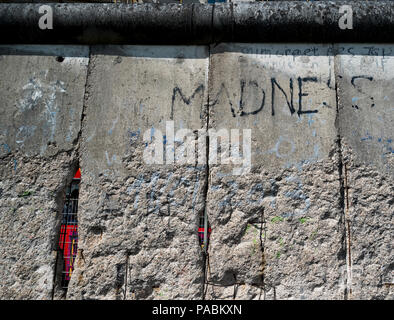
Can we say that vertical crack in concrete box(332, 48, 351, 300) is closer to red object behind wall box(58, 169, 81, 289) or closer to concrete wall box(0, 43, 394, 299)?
concrete wall box(0, 43, 394, 299)

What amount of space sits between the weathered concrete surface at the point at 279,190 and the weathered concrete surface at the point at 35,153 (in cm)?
117

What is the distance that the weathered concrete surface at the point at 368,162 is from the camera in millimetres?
2730

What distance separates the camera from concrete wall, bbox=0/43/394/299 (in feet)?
9.12

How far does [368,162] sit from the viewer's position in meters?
2.83

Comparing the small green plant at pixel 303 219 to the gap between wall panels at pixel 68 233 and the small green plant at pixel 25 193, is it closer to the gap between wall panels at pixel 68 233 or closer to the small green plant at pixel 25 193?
the gap between wall panels at pixel 68 233

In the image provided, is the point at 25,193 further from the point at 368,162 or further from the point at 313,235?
the point at 368,162

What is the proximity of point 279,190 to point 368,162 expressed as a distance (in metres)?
0.71

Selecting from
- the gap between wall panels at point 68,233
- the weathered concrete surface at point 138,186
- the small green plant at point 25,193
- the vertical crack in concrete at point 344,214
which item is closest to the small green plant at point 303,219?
the vertical crack in concrete at point 344,214

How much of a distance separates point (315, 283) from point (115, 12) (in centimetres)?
263

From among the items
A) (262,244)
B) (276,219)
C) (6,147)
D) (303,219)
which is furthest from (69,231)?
(303,219)

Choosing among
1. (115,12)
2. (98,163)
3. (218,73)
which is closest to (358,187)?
(218,73)

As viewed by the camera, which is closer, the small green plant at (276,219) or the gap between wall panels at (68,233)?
the small green plant at (276,219)

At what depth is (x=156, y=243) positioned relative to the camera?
2830 millimetres
